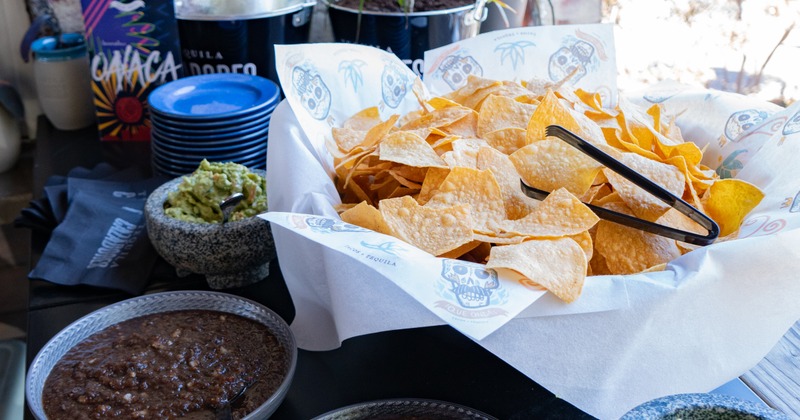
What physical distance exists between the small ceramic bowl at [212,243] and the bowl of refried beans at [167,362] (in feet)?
0.35

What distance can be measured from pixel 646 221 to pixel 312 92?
61cm

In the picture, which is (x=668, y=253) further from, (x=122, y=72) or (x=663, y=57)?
(x=663, y=57)

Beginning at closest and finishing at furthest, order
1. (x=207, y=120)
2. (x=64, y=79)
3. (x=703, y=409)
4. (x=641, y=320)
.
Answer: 1. (x=703, y=409)
2. (x=641, y=320)
3. (x=207, y=120)
4. (x=64, y=79)

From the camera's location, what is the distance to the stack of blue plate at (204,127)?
1455 millimetres

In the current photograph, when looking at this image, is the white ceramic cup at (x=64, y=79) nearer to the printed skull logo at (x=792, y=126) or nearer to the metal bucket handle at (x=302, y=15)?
the metal bucket handle at (x=302, y=15)

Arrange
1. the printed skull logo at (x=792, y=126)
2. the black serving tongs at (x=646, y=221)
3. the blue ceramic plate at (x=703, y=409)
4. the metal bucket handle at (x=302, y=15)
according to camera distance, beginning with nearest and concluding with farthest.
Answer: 1. the blue ceramic plate at (x=703, y=409)
2. the black serving tongs at (x=646, y=221)
3. the printed skull logo at (x=792, y=126)
4. the metal bucket handle at (x=302, y=15)

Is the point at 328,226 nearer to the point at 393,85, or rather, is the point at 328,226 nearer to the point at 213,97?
the point at 393,85

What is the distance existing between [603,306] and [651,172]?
0.30 m

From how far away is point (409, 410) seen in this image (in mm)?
831

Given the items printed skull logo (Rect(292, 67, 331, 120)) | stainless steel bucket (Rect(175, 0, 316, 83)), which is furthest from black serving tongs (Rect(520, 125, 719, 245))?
stainless steel bucket (Rect(175, 0, 316, 83))

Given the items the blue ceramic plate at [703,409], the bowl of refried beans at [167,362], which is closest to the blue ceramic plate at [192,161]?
the bowl of refried beans at [167,362]

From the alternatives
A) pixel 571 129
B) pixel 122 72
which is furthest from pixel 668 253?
pixel 122 72

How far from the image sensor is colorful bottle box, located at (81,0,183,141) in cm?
166

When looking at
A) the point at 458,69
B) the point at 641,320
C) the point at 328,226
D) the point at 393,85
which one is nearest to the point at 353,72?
the point at 393,85
